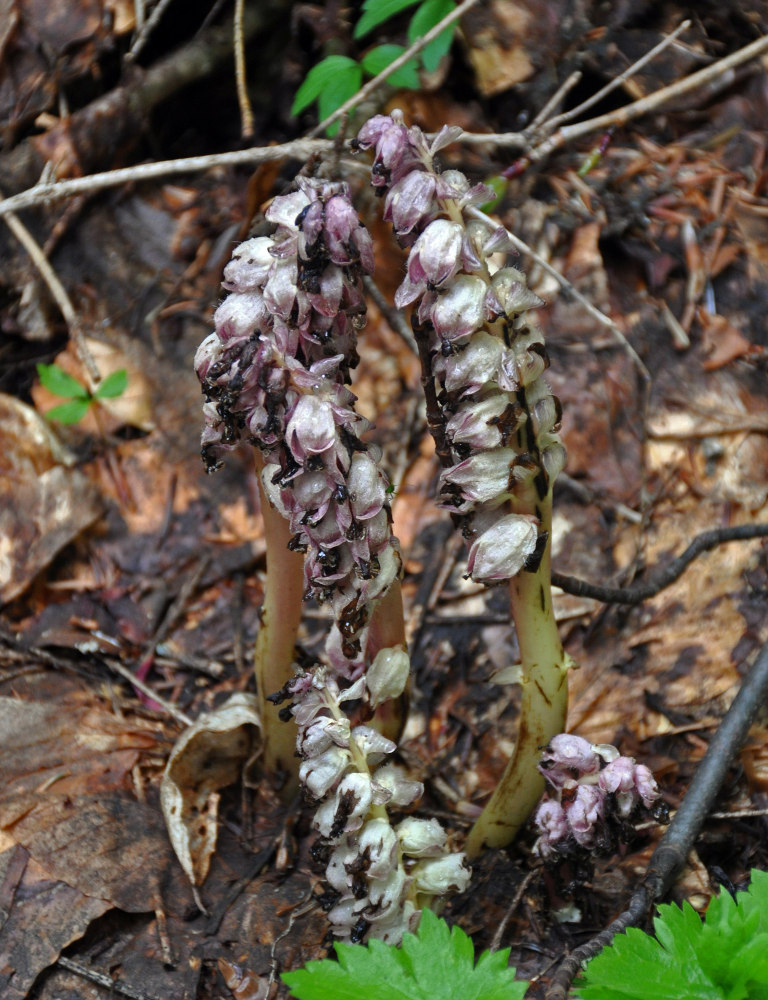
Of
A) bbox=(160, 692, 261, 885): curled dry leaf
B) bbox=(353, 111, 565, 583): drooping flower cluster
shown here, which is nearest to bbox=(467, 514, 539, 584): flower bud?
bbox=(353, 111, 565, 583): drooping flower cluster

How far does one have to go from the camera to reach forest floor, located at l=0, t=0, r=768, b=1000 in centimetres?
Answer: 199

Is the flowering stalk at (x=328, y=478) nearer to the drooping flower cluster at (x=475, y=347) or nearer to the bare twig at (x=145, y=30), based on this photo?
the drooping flower cluster at (x=475, y=347)

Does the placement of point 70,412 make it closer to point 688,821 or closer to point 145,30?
point 145,30

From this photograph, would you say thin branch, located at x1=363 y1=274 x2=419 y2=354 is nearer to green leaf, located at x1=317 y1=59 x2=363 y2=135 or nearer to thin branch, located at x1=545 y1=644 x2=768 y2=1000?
green leaf, located at x1=317 y1=59 x2=363 y2=135

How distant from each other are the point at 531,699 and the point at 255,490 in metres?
1.35

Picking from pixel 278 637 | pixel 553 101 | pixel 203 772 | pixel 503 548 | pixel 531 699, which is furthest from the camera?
pixel 553 101

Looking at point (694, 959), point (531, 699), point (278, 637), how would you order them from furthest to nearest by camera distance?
point (278, 637) < point (531, 699) < point (694, 959)

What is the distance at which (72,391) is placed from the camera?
114 inches

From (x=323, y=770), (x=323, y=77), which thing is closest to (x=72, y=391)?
(x=323, y=77)

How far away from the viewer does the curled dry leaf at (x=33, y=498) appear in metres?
2.77

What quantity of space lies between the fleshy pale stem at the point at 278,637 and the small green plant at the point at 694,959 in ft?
2.74

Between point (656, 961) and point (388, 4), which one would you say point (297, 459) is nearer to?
point (656, 961)

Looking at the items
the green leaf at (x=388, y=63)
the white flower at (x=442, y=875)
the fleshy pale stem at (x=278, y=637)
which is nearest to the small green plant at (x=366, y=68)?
the green leaf at (x=388, y=63)

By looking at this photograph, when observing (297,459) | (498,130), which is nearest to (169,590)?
(297,459)
